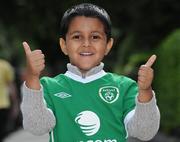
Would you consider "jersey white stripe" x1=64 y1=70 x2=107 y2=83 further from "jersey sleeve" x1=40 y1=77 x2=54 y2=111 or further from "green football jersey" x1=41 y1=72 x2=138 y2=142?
"jersey sleeve" x1=40 y1=77 x2=54 y2=111

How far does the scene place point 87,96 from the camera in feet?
12.4

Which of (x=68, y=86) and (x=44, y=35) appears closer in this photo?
(x=68, y=86)

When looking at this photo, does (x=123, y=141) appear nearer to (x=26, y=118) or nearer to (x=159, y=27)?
(x=26, y=118)

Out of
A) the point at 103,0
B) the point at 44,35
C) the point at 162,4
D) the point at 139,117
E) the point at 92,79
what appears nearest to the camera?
the point at 139,117

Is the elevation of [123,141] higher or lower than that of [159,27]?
higher

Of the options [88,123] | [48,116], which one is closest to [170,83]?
[88,123]

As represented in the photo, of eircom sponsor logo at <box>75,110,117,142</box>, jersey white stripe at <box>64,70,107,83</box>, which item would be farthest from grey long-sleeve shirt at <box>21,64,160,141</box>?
jersey white stripe at <box>64,70,107,83</box>

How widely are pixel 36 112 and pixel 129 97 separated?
53 cm

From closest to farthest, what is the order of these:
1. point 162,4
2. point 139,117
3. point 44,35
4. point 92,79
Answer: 1. point 139,117
2. point 92,79
3. point 162,4
4. point 44,35

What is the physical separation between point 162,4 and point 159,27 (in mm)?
452

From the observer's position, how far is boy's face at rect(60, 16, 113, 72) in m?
3.79

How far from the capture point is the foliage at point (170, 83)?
34.5ft

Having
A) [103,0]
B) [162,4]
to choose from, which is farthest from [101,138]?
[162,4]

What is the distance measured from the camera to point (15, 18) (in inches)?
540
